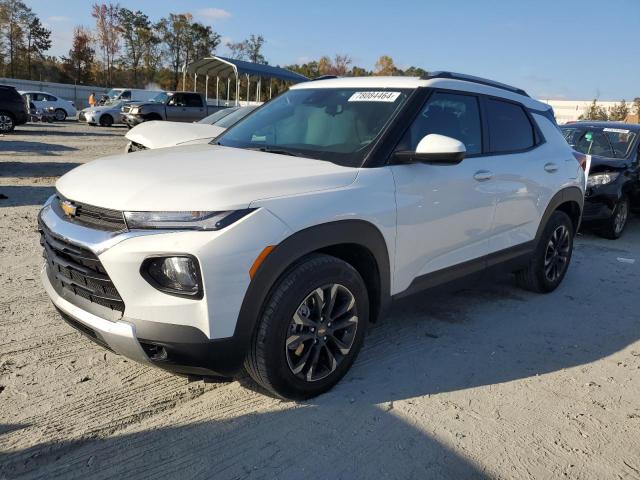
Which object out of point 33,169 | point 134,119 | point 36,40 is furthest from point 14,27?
point 33,169

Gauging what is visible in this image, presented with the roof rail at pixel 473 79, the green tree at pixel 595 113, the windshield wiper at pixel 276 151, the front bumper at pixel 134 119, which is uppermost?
the green tree at pixel 595 113

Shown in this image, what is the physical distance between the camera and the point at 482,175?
12.6 feet

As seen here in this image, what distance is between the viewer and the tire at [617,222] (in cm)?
772

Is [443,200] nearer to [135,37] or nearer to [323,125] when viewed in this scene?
[323,125]

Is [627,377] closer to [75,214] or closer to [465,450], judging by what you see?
[465,450]

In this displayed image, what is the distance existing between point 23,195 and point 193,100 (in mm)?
14947

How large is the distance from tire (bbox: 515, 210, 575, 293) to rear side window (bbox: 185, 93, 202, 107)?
19.6 meters

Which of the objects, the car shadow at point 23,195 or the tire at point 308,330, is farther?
the car shadow at point 23,195

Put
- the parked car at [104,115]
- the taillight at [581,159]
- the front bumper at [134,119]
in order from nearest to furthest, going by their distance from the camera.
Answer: the taillight at [581,159] < the front bumper at [134,119] < the parked car at [104,115]

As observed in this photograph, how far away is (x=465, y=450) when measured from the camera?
271 cm

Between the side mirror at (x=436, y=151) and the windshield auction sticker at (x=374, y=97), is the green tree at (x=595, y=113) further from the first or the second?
the side mirror at (x=436, y=151)

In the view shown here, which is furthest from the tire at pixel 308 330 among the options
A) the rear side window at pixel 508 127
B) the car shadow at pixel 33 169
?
the car shadow at pixel 33 169

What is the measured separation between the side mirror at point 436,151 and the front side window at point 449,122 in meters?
0.08

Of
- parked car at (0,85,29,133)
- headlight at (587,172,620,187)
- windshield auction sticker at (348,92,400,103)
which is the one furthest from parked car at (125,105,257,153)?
parked car at (0,85,29,133)
